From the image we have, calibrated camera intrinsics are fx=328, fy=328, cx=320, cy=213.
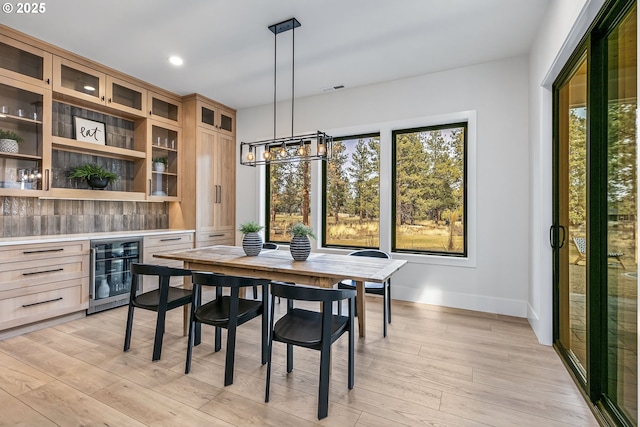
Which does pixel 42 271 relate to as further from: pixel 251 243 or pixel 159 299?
pixel 251 243

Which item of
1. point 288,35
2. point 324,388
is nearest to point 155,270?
point 324,388

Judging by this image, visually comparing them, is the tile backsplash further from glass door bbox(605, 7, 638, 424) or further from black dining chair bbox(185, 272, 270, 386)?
glass door bbox(605, 7, 638, 424)

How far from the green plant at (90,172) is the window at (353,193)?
110 inches

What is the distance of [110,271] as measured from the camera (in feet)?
12.4

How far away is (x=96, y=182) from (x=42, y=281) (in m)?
1.27

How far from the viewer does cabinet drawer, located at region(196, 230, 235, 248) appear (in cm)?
485

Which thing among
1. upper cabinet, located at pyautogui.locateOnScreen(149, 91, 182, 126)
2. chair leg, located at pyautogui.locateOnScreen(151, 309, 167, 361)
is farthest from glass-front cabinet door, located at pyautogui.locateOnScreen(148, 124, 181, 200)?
chair leg, located at pyautogui.locateOnScreen(151, 309, 167, 361)

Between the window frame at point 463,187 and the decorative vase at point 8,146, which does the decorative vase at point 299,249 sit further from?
the decorative vase at point 8,146

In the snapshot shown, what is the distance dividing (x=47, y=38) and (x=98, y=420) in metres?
3.51

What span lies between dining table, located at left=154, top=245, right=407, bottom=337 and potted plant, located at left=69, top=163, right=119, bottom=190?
166 cm

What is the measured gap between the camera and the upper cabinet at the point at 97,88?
3.50 m

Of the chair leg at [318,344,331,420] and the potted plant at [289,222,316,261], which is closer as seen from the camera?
the chair leg at [318,344,331,420]

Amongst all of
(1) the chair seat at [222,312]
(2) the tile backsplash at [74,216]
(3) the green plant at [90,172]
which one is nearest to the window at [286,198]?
(2) the tile backsplash at [74,216]

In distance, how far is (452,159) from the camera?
4.02m
